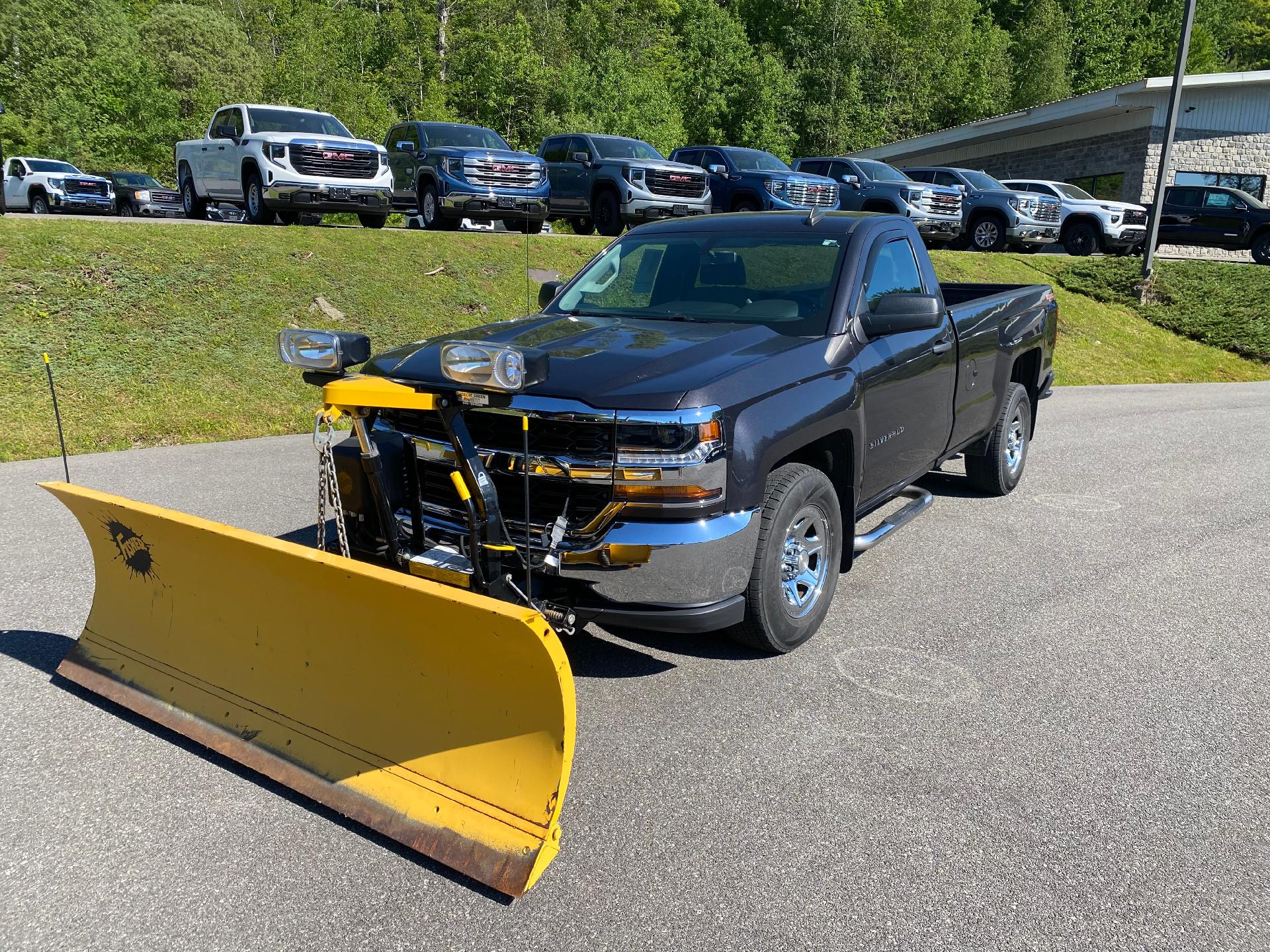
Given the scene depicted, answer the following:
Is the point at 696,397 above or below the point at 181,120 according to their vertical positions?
below

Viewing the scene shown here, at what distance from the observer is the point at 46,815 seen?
311 centimetres

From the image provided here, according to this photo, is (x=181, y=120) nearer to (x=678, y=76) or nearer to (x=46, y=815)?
(x=678, y=76)

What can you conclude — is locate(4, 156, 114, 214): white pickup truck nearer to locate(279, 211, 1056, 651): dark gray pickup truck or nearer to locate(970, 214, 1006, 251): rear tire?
locate(970, 214, 1006, 251): rear tire

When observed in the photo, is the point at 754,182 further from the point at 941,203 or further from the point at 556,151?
the point at 941,203

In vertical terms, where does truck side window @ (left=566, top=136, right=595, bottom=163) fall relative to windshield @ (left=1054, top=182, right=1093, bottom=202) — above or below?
above

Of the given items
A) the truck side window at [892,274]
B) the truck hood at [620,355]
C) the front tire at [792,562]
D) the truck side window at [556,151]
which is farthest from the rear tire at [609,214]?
the front tire at [792,562]

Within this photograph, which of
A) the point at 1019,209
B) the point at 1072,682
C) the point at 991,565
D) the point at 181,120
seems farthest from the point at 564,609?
the point at 181,120

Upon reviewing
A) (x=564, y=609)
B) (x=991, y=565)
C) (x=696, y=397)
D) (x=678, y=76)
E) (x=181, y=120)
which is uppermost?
(x=678, y=76)

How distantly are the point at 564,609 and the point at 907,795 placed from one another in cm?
137

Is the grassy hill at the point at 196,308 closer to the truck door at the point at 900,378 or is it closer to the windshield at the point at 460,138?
the windshield at the point at 460,138

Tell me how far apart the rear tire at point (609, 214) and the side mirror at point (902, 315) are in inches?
525

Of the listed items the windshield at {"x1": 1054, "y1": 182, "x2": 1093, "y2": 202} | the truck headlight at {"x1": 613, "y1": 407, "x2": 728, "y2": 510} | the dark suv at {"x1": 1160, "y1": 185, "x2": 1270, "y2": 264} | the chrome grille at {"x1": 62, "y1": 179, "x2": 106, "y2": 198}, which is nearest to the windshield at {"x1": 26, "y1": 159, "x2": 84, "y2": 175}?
the chrome grille at {"x1": 62, "y1": 179, "x2": 106, "y2": 198}

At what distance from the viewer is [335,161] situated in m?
14.9

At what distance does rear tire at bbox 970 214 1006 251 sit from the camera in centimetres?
2217
